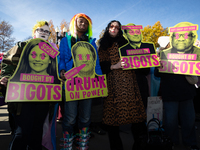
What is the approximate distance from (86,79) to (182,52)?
134cm

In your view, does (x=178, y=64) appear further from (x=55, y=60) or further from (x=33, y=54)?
(x=33, y=54)

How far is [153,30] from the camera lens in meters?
19.0

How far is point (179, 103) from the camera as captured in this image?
212 cm

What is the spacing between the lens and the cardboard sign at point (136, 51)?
1.71 m

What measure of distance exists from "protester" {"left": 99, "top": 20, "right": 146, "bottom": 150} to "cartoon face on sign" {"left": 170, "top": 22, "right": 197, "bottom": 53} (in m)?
0.71

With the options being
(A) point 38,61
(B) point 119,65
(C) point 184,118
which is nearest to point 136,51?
(B) point 119,65

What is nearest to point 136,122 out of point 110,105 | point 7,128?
point 110,105

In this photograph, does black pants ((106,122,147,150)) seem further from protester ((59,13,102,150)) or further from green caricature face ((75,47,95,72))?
green caricature face ((75,47,95,72))

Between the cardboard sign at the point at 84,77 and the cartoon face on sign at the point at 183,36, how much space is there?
1.10 m

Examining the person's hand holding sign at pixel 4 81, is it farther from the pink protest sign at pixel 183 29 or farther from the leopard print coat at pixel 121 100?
the pink protest sign at pixel 183 29

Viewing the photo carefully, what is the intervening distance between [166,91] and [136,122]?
0.79 m

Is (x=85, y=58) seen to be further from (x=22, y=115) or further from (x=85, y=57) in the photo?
(x=22, y=115)

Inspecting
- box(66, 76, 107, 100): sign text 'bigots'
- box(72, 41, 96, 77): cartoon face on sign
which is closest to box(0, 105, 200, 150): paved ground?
box(66, 76, 107, 100): sign text 'bigots'

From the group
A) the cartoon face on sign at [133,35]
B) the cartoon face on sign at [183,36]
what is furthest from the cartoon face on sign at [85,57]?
the cartoon face on sign at [183,36]
